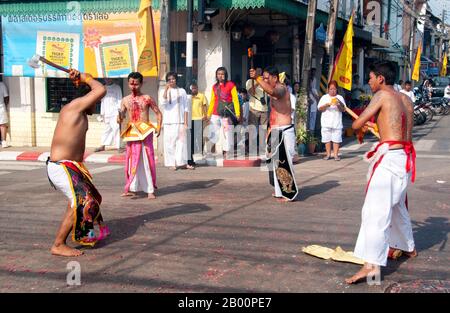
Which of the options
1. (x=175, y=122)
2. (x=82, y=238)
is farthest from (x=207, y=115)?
(x=82, y=238)

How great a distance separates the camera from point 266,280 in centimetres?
502

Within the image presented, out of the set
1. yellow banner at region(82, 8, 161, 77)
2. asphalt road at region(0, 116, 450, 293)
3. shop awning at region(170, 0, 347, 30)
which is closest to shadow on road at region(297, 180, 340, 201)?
asphalt road at region(0, 116, 450, 293)

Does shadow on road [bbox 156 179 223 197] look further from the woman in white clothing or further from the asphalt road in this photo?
the woman in white clothing

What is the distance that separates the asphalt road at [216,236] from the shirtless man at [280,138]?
0.97 ft

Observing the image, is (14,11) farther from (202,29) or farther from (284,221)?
(284,221)

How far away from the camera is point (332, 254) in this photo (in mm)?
5680

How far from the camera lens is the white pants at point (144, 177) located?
28.7 feet

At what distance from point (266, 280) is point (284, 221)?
7.41ft

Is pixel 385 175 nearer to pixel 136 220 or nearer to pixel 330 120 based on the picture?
pixel 136 220

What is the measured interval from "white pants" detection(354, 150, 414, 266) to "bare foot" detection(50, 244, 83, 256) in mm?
2705

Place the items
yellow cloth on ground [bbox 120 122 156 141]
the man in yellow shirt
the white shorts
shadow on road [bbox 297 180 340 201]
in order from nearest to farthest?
yellow cloth on ground [bbox 120 122 156 141], shadow on road [bbox 297 180 340 201], the white shorts, the man in yellow shirt

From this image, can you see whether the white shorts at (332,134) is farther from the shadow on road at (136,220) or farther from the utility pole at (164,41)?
the shadow on road at (136,220)

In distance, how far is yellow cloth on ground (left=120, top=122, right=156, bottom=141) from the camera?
8.65 metres
